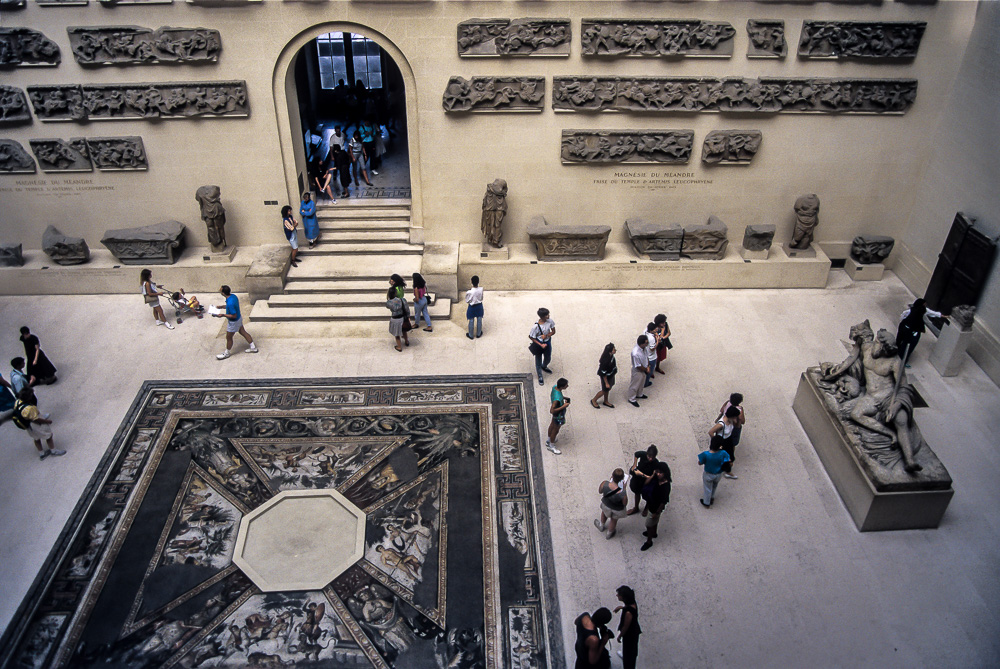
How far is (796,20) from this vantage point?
15.4m

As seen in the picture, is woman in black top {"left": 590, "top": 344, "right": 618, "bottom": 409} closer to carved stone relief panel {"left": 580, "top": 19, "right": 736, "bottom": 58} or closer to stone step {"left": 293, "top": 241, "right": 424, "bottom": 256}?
stone step {"left": 293, "top": 241, "right": 424, "bottom": 256}

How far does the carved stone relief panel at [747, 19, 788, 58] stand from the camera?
1533cm

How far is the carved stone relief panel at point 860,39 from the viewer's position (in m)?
15.3

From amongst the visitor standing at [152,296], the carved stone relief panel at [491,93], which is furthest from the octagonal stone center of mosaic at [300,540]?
the carved stone relief panel at [491,93]

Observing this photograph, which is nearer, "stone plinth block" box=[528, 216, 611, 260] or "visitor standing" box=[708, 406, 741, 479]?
"visitor standing" box=[708, 406, 741, 479]

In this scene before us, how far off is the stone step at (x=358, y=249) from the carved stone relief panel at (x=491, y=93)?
10.5 ft

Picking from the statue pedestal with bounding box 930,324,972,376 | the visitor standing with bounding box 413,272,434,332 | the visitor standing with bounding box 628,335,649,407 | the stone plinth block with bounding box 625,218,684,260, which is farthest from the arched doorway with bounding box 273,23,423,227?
the statue pedestal with bounding box 930,324,972,376

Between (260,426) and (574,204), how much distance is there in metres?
8.42

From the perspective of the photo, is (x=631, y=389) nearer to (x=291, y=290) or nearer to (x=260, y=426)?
(x=260, y=426)

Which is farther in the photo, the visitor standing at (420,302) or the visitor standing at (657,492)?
the visitor standing at (420,302)

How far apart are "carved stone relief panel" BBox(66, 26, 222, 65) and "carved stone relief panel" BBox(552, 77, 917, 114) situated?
23.4ft

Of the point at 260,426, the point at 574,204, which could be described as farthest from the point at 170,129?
the point at 574,204

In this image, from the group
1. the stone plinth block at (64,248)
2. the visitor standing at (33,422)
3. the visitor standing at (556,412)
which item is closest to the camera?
the visitor standing at (33,422)

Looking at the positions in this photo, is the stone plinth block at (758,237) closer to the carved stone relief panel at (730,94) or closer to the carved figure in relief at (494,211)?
the carved stone relief panel at (730,94)
